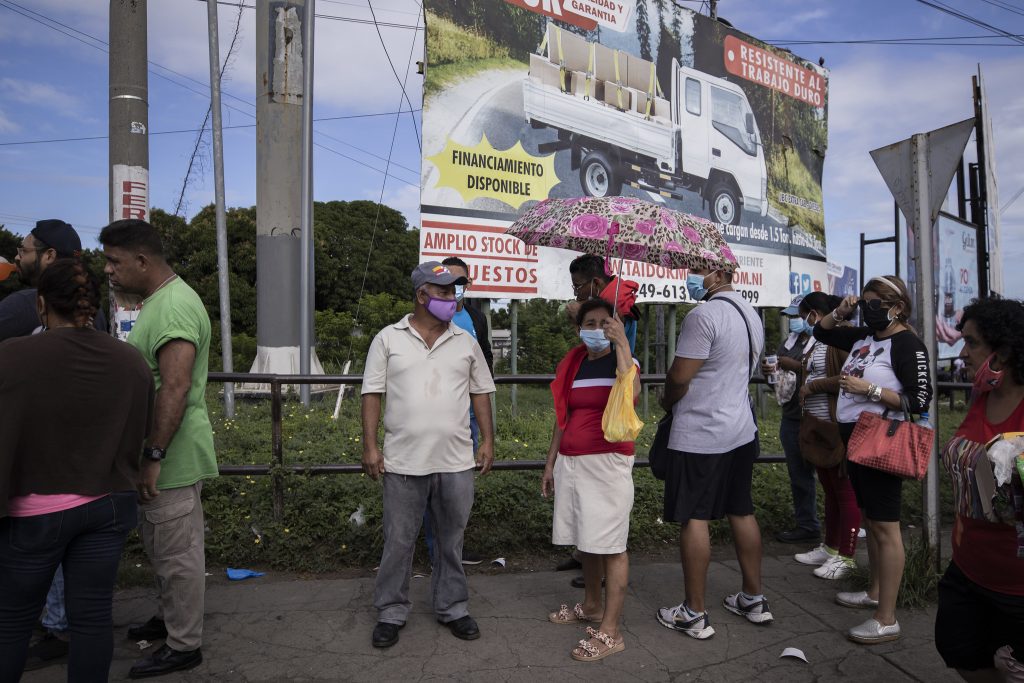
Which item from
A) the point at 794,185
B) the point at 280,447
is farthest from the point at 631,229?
the point at 794,185

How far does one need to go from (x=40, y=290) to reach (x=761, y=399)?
34.9 ft

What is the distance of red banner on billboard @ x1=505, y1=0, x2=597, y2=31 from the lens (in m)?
8.53

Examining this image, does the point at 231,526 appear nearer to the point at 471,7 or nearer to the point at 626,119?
the point at 471,7

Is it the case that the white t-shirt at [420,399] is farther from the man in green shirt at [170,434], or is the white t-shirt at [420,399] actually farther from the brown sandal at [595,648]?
the brown sandal at [595,648]

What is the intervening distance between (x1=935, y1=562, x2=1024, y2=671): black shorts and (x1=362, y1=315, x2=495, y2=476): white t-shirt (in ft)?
7.04

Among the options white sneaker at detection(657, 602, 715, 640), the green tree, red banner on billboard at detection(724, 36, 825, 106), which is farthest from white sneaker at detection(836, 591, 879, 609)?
the green tree

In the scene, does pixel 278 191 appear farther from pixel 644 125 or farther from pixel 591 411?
pixel 591 411

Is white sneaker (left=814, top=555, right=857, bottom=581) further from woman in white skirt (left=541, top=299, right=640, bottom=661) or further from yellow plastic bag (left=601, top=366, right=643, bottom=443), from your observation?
yellow plastic bag (left=601, top=366, right=643, bottom=443)

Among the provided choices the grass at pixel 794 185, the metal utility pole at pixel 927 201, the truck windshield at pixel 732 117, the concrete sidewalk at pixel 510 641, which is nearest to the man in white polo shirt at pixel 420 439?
the concrete sidewalk at pixel 510 641

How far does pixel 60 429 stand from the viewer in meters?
2.58

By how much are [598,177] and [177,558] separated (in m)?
7.24

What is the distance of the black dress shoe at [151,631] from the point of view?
3.61m

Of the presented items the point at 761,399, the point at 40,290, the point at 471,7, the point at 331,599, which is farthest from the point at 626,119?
the point at 40,290

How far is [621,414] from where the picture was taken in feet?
11.1
